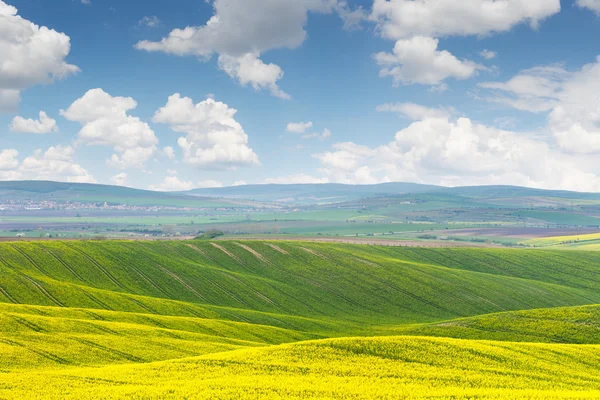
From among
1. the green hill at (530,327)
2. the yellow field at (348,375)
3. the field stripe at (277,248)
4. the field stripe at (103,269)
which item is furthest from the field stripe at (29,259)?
the yellow field at (348,375)

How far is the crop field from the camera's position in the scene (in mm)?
37062

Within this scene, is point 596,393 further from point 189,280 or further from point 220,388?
point 189,280

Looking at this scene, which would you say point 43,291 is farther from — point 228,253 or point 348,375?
point 348,375

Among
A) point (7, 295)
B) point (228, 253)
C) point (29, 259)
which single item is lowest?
point (7, 295)

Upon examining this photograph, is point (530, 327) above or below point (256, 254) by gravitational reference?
below

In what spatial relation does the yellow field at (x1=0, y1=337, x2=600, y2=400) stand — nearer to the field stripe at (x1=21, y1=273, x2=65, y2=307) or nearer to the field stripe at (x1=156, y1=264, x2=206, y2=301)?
the field stripe at (x1=21, y1=273, x2=65, y2=307)

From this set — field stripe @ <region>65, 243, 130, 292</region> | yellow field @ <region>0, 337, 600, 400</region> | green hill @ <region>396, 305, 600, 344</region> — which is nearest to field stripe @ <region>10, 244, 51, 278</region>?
field stripe @ <region>65, 243, 130, 292</region>

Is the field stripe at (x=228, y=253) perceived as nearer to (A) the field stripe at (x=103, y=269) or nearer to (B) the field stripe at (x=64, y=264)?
(A) the field stripe at (x=103, y=269)

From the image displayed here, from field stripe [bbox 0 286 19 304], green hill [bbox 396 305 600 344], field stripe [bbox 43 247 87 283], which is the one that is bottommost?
green hill [bbox 396 305 600 344]

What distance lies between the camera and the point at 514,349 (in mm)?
49406

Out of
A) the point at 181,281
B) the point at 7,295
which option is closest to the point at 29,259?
the point at 7,295

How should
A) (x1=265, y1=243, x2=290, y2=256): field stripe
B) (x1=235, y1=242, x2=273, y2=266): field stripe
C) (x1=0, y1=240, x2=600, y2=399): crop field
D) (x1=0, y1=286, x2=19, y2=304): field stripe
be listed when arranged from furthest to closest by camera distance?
(x1=265, y1=243, x2=290, y2=256): field stripe, (x1=235, y1=242, x2=273, y2=266): field stripe, (x1=0, y1=286, x2=19, y2=304): field stripe, (x1=0, y1=240, x2=600, y2=399): crop field

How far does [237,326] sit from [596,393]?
55814 mm

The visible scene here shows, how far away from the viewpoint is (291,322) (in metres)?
98.9
